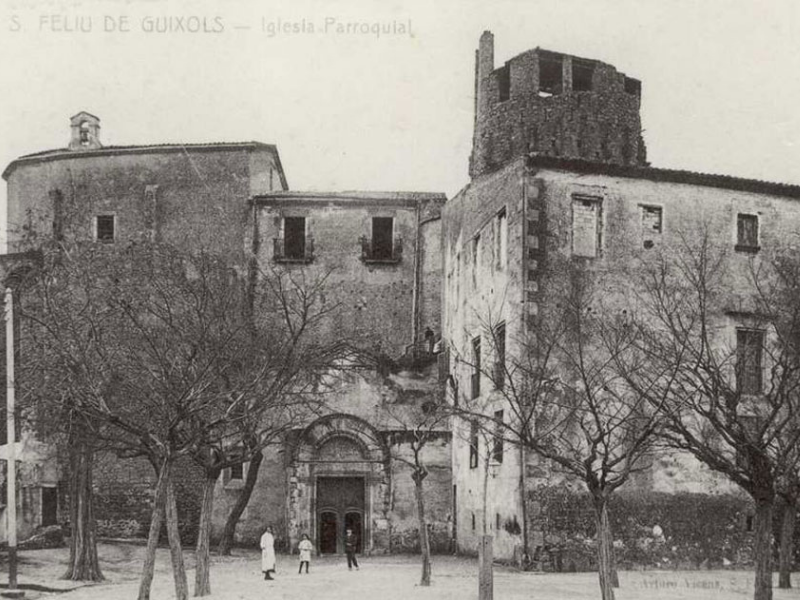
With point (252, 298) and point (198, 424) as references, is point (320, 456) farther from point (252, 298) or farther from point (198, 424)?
point (198, 424)

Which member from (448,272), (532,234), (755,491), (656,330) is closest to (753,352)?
(656,330)

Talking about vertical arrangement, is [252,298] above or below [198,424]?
above

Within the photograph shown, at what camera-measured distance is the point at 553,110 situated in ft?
118

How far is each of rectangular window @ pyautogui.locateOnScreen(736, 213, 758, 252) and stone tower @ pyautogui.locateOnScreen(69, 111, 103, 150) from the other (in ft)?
73.2

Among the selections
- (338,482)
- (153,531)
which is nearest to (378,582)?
(153,531)

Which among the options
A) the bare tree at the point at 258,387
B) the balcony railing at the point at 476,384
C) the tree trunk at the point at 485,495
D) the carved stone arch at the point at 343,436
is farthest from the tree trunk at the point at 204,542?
the carved stone arch at the point at 343,436

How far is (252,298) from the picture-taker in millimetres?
36594

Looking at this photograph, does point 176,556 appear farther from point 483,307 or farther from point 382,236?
point 382,236

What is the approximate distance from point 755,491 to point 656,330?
34.1ft

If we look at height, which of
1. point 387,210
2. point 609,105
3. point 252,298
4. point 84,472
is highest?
point 609,105

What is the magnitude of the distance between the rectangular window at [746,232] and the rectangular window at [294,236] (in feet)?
49.8

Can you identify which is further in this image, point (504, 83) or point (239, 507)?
point (504, 83)

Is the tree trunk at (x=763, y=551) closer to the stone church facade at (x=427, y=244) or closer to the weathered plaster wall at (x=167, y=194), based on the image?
the stone church facade at (x=427, y=244)

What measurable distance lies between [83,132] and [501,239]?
17.7m
